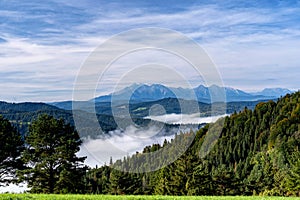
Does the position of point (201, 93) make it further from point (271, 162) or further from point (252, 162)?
point (252, 162)

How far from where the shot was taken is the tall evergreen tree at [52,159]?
45.6 metres

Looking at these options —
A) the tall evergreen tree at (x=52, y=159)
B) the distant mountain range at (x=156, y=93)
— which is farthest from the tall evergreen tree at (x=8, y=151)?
the distant mountain range at (x=156, y=93)

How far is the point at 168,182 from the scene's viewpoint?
72188mm

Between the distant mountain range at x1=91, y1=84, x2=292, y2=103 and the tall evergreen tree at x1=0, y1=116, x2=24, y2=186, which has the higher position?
the distant mountain range at x1=91, y1=84, x2=292, y2=103

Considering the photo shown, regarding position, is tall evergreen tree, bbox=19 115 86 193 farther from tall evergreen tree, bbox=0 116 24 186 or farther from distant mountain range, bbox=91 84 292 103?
distant mountain range, bbox=91 84 292 103

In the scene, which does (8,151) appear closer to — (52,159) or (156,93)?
(52,159)

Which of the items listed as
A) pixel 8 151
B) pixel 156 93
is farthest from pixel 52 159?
pixel 156 93

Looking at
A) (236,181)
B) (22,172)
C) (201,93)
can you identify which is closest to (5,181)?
(22,172)

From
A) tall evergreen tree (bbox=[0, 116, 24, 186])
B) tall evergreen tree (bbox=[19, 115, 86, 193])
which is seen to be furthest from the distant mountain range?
tall evergreen tree (bbox=[0, 116, 24, 186])

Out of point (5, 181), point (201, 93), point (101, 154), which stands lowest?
point (5, 181)

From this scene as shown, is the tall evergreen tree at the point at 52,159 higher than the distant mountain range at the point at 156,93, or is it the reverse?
the distant mountain range at the point at 156,93

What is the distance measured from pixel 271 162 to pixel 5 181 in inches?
5272

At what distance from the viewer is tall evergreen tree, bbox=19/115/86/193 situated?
A: 45562 mm

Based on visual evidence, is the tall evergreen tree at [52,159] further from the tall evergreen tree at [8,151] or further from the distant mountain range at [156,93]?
the distant mountain range at [156,93]
